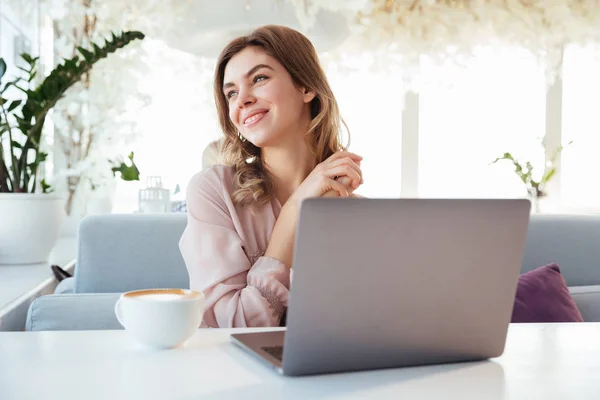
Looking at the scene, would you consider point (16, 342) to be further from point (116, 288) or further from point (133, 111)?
point (133, 111)

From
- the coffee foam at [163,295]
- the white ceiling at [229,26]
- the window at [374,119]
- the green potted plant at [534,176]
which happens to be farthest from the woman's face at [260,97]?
the window at [374,119]

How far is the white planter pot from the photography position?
221cm

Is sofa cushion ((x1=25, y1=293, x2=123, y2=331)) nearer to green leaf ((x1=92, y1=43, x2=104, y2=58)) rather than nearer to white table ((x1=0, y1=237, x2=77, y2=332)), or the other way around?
white table ((x1=0, y1=237, x2=77, y2=332))

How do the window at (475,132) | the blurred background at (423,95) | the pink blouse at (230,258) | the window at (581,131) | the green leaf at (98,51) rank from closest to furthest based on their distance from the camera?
1. the pink blouse at (230,258)
2. the green leaf at (98,51)
3. the blurred background at (423,95)
4. the window at (475,132)
5. the window at (581,131)

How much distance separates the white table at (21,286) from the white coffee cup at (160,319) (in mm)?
873

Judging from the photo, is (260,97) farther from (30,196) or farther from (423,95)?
(423,95)

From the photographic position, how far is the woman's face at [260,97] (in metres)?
1.49

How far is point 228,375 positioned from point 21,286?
137cm

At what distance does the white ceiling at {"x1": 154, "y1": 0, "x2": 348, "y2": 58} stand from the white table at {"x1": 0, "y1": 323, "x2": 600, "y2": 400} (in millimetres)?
1627

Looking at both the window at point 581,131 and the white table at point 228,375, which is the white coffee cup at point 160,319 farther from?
the window at point 581,131

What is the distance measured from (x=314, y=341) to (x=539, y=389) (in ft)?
0.76

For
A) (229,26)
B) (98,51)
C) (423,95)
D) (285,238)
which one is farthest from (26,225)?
(423,95)

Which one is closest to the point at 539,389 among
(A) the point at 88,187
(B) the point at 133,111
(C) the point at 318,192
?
(C) the point at 318,192

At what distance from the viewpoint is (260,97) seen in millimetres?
1494
